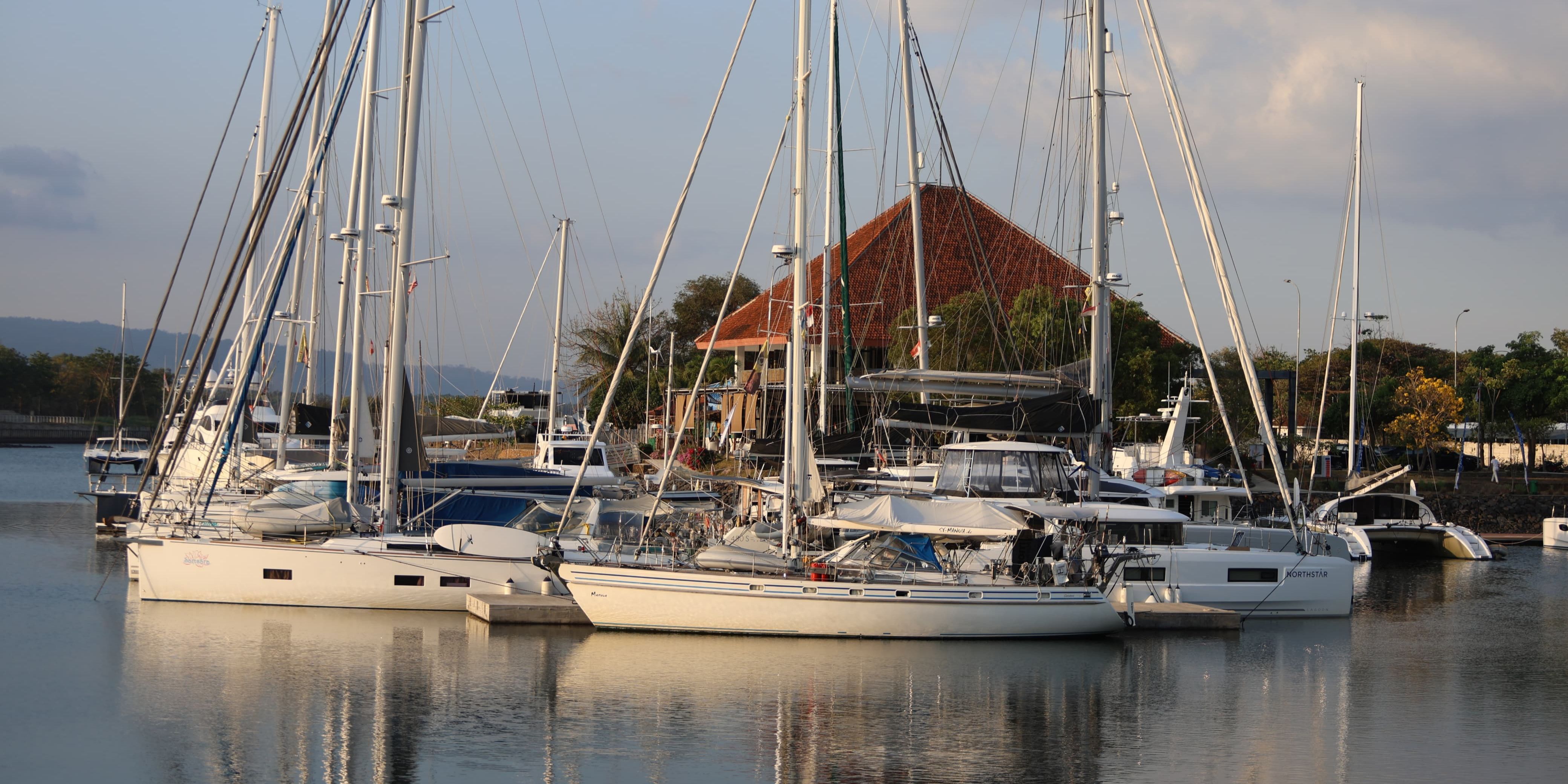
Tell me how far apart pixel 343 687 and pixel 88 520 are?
113ft

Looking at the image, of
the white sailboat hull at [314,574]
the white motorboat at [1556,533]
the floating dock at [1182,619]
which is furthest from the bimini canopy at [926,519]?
the white motorboat at [1556,533]

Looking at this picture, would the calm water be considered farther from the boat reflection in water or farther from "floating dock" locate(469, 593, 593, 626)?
"floating dock" locate(469, 593, 593, 626)

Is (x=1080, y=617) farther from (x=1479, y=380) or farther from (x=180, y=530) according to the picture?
(x=1479, y=380)

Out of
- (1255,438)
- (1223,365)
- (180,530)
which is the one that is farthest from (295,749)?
(1223,365)

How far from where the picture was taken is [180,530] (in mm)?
26672

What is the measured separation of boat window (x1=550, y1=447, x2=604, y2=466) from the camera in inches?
1725

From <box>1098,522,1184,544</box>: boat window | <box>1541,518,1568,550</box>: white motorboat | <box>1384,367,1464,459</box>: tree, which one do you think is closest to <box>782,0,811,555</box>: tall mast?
<box>1098,522,1184,544</box>: boat window

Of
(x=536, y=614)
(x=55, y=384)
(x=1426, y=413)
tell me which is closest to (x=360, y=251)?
(x=536, y=614)

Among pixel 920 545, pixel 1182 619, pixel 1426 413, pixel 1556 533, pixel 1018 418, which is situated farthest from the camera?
pixel 1426 413

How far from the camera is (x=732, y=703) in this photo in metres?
18.5

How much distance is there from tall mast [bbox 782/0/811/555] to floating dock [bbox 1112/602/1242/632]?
6227 mm

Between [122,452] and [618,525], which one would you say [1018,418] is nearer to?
[618,525]

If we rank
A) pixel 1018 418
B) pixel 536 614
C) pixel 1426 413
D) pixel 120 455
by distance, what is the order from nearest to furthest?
pixel 536 614 → pixel 1018 418 → pixel 1426 413 → pixel 120 455

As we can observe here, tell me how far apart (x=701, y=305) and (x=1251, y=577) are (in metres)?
56.4
